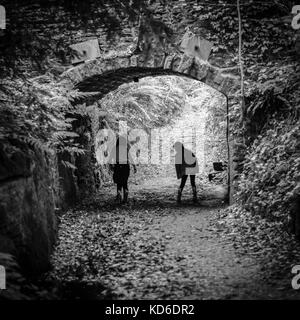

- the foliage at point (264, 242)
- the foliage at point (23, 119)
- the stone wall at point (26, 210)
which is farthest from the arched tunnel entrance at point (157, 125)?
the stone wall at point (26, 210)

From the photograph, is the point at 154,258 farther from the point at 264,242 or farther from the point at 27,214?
the point at 27,214

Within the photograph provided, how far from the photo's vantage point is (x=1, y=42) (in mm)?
4051

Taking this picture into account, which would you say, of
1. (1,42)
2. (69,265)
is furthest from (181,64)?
(69,265)

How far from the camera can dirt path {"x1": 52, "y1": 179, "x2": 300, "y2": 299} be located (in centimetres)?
388

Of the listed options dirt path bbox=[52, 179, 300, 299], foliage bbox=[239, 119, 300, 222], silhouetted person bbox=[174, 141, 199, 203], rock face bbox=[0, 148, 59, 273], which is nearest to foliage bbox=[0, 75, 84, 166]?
rock face bbox=[0, 148, 59, 273]

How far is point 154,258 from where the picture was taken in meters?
5.04

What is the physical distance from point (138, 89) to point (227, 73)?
7.47m

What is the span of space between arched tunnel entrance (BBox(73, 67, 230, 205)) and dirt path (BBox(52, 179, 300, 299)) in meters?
2.28

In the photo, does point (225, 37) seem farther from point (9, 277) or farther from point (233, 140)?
point (9, 277)

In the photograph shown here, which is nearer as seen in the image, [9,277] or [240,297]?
[9,277]

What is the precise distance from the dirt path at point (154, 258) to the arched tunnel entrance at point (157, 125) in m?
2.28

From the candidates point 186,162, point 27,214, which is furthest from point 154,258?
point 186,162

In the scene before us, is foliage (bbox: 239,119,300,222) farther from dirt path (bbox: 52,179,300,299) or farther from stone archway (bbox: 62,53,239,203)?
stone archway (bbox: 62,53,239,203)

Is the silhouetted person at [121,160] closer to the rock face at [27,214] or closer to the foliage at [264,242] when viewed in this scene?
the foliage at [264,242]
